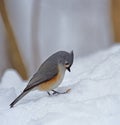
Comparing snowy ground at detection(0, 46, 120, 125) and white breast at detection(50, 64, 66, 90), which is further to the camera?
white breast at detection(50, 64, 66, 90)

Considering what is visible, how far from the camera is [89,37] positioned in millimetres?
9445

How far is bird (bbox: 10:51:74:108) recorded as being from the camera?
3791mm

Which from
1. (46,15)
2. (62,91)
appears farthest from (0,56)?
(62,91)

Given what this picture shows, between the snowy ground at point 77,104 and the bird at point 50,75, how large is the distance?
73mm

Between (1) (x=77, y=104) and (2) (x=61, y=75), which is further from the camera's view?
(2) (x=61, y=75)

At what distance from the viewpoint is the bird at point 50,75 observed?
12.4 feet

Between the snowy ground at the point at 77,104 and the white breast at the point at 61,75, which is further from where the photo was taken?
the white breast at the point at 61,75

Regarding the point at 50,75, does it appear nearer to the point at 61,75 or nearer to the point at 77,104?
the point at 61,75

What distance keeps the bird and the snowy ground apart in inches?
2.9

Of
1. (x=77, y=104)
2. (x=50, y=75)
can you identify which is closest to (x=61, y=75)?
(x=50, y=75)

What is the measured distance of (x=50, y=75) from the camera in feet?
12.5

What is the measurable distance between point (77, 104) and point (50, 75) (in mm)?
349

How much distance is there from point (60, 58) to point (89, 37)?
5613mm

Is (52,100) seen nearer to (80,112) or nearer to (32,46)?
(80,112)
